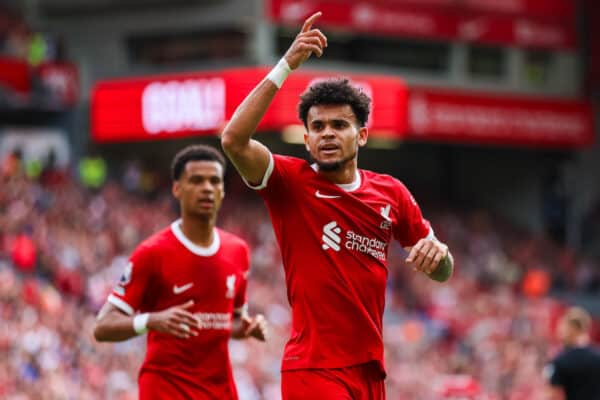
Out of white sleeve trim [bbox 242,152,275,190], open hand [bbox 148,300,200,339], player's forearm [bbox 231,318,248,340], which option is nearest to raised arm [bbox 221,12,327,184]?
white sleeve trim [bbox 242,152,275,190]

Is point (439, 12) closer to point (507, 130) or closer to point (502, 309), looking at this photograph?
point (507, 130)

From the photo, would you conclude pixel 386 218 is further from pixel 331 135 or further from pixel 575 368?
pixel 575 368

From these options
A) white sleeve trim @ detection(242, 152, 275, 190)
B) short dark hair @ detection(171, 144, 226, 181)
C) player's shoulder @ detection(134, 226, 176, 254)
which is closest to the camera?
white sleeve trim @ detection(242, 152, 275, 190)

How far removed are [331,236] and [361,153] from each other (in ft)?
88.9

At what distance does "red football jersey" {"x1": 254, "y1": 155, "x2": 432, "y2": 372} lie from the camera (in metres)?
6.60

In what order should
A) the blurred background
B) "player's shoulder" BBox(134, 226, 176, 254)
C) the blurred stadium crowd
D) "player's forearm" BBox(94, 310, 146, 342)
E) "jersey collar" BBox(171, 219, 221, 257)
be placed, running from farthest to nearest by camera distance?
the blurred background
the blurred stadium crowd
"jersey collar" BBox(171, 219, 221, 257)
"player's shoulder" BBox(134, 226, 176, 254)
"player's forearm" BBox(94, 310, 146, 342)

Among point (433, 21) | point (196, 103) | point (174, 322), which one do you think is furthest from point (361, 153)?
point (174, 322)

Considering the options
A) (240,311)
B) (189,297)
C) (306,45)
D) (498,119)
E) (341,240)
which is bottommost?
(498,119)

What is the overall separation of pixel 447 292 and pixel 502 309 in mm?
1180

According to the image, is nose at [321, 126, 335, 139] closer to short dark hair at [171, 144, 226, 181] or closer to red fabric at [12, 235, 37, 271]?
short dark hair at [171, 144, 226, 181]

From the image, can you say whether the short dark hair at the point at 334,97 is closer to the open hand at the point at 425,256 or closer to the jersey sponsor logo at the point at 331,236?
the jersey sponsor logo at the point at 331,236

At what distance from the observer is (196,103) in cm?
2766

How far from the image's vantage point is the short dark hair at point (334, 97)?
21.7 feet

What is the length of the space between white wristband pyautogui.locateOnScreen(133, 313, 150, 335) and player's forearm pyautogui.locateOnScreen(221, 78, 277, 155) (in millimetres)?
1703
